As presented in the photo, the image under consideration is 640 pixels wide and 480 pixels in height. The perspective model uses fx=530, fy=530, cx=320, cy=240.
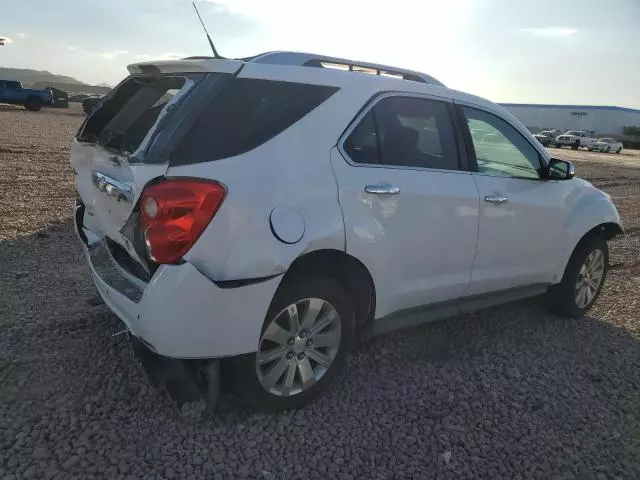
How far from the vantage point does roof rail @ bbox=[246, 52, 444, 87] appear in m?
2.94

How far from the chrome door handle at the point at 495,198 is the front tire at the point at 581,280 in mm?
1245

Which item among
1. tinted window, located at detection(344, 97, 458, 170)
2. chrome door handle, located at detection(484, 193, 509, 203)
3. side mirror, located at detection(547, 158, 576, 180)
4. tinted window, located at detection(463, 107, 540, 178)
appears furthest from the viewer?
side mirror, located at detection(547, 158, 576, 180)

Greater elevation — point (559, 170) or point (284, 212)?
point (559, 170)

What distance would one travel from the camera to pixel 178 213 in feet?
7.74

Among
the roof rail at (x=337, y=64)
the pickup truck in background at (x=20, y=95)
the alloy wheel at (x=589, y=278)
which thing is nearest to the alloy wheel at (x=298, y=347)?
the roof rail at (x=337, y=64)

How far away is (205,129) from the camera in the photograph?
2473mm

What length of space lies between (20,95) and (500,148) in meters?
36.2

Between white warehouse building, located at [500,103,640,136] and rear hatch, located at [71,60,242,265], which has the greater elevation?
rear hatch, located at [71,60,242,265]

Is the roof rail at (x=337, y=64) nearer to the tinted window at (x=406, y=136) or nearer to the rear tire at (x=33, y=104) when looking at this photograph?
the tinted window at (x=406, y=136)

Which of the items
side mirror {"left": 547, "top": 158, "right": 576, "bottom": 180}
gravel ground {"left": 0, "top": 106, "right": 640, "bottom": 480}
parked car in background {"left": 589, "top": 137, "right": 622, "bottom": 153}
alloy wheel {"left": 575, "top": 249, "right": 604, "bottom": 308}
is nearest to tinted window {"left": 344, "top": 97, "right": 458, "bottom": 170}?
side mirror {"left": 547, "top": 158, "right": 576, "bottom": 180}

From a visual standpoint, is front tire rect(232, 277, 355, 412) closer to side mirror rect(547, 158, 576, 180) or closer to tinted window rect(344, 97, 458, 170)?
tinted window rect(344, 97, 458, 170)

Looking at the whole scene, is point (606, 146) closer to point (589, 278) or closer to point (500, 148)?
point (589, 278)

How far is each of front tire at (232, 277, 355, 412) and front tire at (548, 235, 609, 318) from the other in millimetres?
2393

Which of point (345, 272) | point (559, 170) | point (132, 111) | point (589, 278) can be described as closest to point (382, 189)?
point (345, 272)
